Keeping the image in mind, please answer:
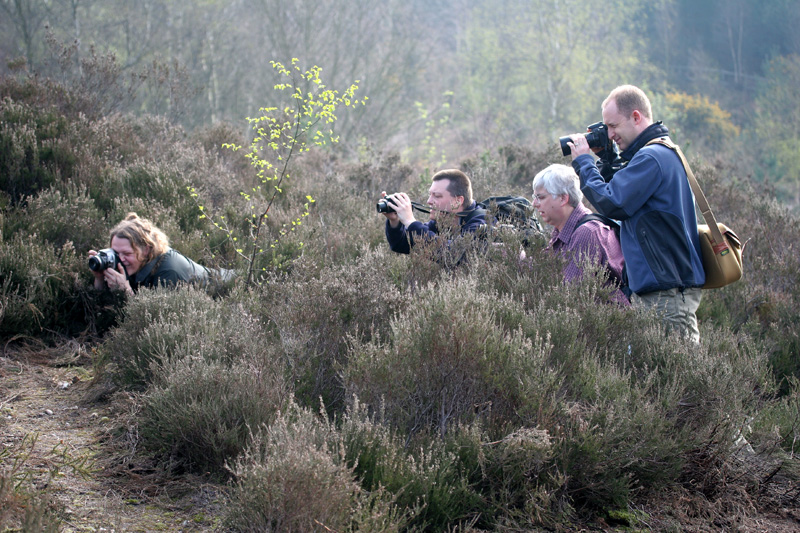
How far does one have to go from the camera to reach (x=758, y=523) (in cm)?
289

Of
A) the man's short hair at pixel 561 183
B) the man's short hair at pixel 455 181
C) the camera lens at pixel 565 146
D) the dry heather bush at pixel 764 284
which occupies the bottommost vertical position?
the dry heather bush at pixel 764 284

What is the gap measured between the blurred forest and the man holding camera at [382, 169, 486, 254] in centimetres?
638

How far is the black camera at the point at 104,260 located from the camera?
4.76 metres

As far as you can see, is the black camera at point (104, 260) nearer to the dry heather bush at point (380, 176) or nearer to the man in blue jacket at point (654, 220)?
the man in blue jacket at point (654, 220)

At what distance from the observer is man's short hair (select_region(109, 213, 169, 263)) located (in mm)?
5016

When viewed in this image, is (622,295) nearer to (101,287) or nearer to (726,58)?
(101,287)

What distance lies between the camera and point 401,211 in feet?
15.6

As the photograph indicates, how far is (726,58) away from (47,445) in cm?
4663

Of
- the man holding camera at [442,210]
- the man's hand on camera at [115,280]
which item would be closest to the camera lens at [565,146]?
the man holding camera at [442,210]

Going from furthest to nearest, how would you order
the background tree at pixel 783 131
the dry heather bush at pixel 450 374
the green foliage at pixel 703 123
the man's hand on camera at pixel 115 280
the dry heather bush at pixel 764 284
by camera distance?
1. the green foliage at pixel 703 123
2. the background tree at pixel 783 131
3. the dry heather bush at pixel 764 284
4. the man's hand on camera at pixel 115 280
5. the dry heather bush at pixel 450 374

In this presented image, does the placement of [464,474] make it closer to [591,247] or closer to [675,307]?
[675,307]

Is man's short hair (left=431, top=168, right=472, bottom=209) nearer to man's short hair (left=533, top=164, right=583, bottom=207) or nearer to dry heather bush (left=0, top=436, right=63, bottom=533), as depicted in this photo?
man's short hair (left=533, top=164, right=583, bottom=207)

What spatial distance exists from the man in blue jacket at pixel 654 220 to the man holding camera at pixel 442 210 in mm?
1311

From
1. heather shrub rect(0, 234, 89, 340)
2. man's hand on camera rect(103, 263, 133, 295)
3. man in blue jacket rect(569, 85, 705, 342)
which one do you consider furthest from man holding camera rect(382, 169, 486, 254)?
heather shrub rect(0, 234, 89, 340)
